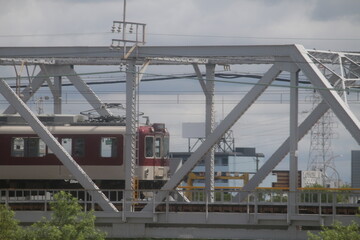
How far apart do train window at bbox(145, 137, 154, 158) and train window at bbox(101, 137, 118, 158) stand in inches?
85.1

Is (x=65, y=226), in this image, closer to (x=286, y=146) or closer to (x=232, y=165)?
(x=286, y=146)

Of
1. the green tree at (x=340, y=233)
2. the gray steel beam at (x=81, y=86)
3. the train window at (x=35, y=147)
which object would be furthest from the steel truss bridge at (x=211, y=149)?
the train window at (x=35, y=147)

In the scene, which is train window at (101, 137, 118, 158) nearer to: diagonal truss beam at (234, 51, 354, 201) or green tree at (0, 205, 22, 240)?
diagonal truss beam at (234, 51, 354, 201)

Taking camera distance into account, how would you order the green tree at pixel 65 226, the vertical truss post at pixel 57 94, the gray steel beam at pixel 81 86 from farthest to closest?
the vertical truss post at pixel 57 94, the gray steel beam at pixel 81 86, the green tree at pixel 65 226

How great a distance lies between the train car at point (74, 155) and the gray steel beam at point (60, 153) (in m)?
5.65

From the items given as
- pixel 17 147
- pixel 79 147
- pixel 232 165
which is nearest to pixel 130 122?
pixel 79 147

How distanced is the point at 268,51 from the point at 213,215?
299 inches

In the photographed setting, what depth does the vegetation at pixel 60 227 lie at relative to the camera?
42.5 metres

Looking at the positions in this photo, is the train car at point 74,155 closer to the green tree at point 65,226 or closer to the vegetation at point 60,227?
the green tree at point 65,226

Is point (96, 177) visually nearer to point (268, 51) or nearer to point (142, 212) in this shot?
point (142, 212)

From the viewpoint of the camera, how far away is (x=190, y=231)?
4853cm

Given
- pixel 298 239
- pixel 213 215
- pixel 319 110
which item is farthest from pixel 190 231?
pixel 319 110

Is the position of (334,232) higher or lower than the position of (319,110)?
lower

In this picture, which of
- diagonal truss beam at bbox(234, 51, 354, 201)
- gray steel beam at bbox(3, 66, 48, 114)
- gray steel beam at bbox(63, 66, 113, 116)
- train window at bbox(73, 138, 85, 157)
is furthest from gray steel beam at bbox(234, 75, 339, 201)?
gray steel beam at bbox(3, 66, 48, 114)
